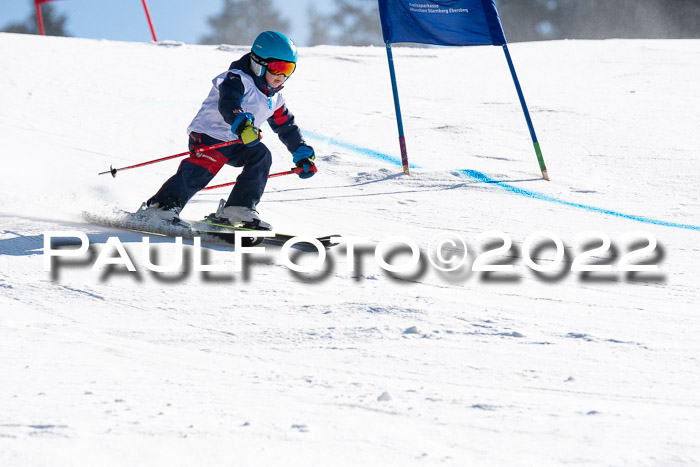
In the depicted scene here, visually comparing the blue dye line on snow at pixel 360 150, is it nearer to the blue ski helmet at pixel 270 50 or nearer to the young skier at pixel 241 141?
the young skier at pixel 241 141

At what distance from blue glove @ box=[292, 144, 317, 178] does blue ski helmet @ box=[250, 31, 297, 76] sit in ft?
1.70

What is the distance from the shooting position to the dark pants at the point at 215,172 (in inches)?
166

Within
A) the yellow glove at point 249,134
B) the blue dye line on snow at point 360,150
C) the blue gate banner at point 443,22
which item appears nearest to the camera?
the yellow glove at point 249,134

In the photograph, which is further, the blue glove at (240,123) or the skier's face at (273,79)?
the skier's face at (273,79)

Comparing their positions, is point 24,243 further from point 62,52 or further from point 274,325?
point 62,52

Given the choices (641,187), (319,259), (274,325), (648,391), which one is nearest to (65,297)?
(274,325)

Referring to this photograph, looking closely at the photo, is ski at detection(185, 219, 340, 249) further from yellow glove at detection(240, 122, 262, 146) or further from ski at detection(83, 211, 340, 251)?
yellow glove at detection(240, 122, 262, 146)

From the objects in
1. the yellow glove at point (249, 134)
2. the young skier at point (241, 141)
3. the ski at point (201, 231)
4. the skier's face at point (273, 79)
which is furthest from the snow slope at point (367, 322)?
the skier's face at point (273, 79)

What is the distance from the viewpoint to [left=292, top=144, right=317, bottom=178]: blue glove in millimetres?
4348

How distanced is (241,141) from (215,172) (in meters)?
0.28

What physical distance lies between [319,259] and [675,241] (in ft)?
7.03

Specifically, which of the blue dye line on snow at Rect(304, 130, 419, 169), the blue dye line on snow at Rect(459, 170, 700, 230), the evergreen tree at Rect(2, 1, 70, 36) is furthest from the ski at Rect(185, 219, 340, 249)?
the evergreen tree at Rect(2, 1, 70, 36)

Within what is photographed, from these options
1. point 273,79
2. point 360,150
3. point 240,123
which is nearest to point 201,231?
point 240,123

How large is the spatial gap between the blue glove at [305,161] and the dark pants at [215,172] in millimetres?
182
